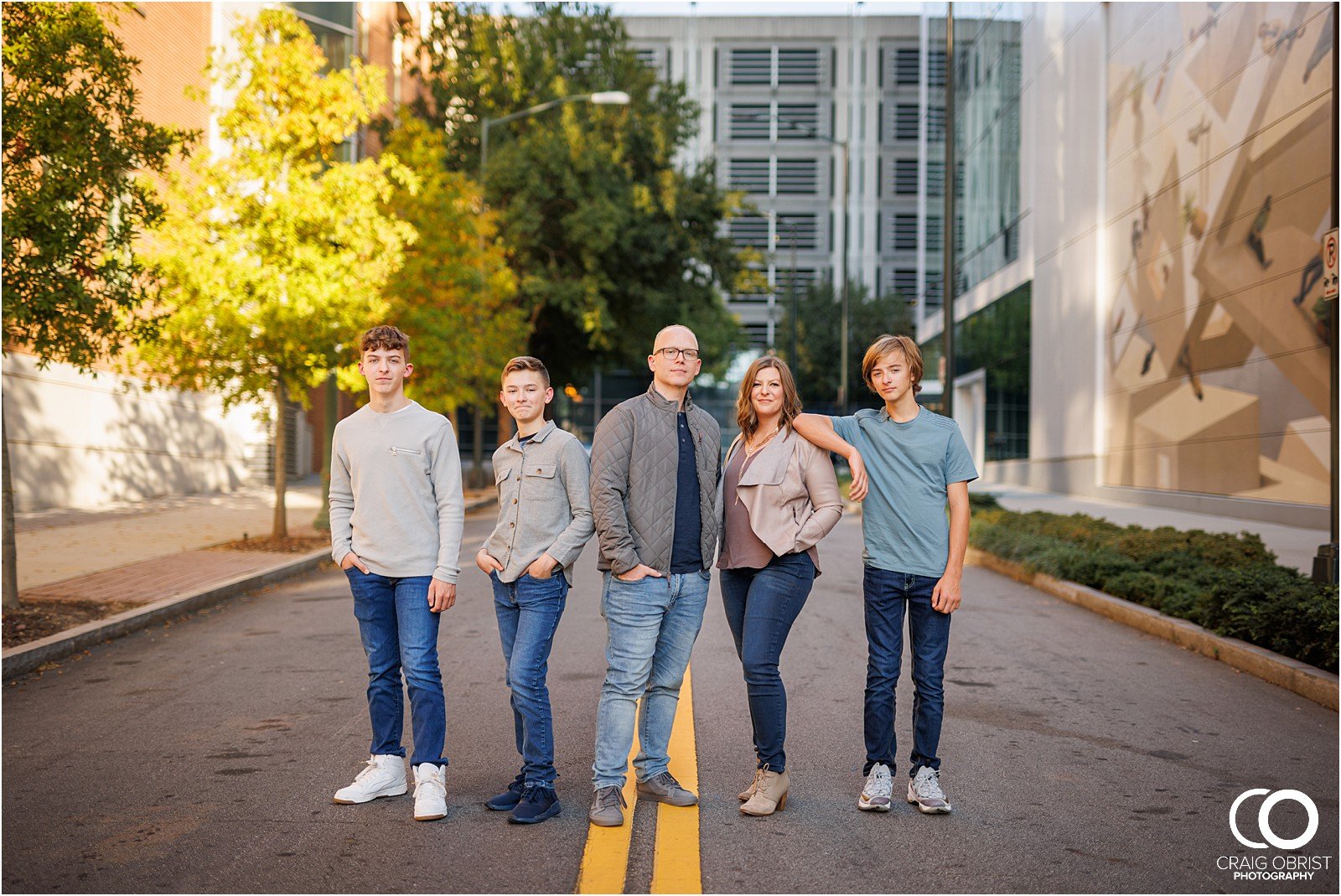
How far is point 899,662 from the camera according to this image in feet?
16.3

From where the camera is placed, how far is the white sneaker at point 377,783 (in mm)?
4977

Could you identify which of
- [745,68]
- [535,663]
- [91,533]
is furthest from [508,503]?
[745,68]

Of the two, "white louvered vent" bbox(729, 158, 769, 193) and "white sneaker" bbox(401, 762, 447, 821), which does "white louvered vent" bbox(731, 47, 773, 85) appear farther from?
"white sneaker" bbox(401, 762, 447, 821)

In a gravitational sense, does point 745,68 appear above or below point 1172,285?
above

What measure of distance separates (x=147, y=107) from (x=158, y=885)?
70.2 feet

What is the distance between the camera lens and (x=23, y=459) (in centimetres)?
1938

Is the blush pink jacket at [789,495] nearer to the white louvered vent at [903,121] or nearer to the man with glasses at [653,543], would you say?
the man with glasses at [653,543]

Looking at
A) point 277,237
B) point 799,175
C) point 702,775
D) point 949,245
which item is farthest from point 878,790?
point 799,175

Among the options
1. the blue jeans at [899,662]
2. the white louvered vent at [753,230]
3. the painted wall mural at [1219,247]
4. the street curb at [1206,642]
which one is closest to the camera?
the blue jeans at [899,662]

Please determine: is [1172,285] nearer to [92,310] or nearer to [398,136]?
[398,136]

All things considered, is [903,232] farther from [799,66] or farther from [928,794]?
[928,794]

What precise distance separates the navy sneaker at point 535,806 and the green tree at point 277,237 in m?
10.7

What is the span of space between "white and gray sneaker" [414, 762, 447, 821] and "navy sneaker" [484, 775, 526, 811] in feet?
0.63

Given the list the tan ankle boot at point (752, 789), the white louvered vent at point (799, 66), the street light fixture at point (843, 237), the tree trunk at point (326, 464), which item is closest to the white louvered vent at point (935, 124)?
the street light fixture at point (843, 237)
